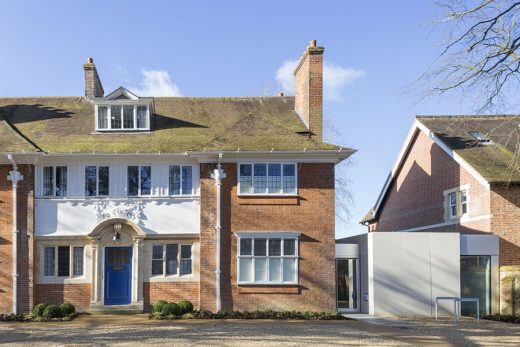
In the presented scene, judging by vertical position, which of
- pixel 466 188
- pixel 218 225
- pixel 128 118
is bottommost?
pixel 218 225

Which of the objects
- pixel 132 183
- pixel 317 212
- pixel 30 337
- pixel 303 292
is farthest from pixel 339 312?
pixel 30 337

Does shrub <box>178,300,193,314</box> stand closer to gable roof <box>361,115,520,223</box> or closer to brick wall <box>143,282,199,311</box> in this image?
brick wall <box>143,282,199,311</box>

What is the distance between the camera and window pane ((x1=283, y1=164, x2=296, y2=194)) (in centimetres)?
2177

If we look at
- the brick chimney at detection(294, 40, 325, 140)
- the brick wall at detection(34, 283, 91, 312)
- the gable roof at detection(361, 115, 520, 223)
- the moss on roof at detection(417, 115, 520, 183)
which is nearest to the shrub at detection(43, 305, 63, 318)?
the brick wall at detection(34, 283, 91, 312)

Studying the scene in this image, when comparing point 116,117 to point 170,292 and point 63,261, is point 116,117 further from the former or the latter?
point 170,292

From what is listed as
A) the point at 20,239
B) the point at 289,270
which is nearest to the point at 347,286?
the point at 289,270

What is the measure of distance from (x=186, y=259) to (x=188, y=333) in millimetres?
5891

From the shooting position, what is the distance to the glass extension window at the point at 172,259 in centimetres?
2175

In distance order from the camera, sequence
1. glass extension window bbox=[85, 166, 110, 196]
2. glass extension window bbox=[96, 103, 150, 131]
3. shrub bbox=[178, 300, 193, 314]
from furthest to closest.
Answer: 1. glass extension window bbox=[96, 103, 150, 131]
2. glass extension window bbox=[85, 166, 110, 196]
3. shrub bbox=[178, 300, 193, 314]

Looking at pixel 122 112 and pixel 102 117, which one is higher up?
pixel 122 112

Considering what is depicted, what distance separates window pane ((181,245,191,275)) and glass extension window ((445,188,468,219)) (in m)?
11.0

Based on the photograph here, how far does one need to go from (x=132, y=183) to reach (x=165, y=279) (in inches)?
142

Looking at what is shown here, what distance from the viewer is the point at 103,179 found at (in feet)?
72.0

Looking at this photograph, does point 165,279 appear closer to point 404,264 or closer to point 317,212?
point 317,212
